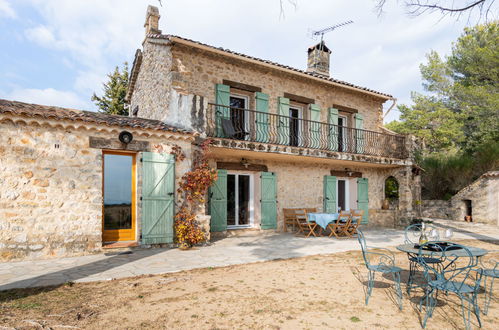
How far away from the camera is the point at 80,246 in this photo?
5.77 meters

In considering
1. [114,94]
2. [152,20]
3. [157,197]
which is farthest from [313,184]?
[114,94]

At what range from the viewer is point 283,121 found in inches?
386

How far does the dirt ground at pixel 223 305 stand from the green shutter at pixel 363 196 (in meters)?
7.16

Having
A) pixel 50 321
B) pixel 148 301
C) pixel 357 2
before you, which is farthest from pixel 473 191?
pixel 50 321

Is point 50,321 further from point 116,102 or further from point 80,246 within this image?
point 116,102

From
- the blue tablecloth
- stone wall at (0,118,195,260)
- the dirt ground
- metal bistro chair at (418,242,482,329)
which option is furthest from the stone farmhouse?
metal bistro chair at (418,242,482,329)

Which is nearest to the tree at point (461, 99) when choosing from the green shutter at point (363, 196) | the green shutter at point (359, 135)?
the green shutter at point (359, 135)

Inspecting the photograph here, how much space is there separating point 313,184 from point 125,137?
636cm

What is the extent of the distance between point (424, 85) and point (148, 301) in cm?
2137

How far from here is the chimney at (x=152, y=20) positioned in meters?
9.70

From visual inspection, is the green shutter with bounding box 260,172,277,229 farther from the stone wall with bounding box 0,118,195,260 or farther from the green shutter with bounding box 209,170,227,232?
the stone wall with bounding box 0,118,195,260

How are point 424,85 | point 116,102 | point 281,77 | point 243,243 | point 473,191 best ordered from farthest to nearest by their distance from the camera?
1. point 424,85
2. point 116,102
3. point 473,191
4. point 281,77
5. point 243,243

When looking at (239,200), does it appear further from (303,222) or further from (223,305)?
(223,305)

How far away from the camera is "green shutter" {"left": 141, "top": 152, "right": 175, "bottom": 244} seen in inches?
253
